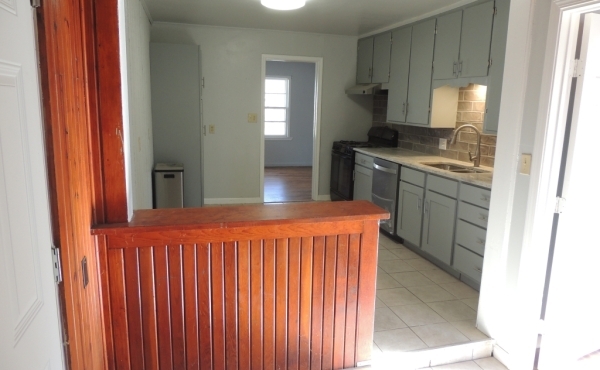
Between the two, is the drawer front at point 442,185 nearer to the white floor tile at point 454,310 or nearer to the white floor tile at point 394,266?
the white floor tile at point 394,266

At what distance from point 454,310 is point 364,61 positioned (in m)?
3.65

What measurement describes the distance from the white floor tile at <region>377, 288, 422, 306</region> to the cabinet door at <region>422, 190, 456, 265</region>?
22.8 inches

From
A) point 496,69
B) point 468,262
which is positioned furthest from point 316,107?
point 468,262

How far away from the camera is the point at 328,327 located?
2.00 meters

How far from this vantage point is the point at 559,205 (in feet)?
6.77

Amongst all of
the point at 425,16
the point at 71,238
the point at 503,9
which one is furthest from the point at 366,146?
the point at 71,238

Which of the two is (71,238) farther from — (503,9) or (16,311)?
(503,9)

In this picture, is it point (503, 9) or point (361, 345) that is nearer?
point (361, 345)

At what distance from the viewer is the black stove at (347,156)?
515 centimetres

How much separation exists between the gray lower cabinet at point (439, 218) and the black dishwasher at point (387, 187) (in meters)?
0.50

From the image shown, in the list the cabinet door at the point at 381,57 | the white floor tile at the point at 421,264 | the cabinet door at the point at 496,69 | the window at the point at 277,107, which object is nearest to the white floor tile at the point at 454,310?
the white floor tile at the point at 421,264

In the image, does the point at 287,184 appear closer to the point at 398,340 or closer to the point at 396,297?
the point at 396,297

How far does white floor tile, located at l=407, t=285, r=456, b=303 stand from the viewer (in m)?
2.99

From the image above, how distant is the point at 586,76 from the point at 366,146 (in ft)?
10.9
